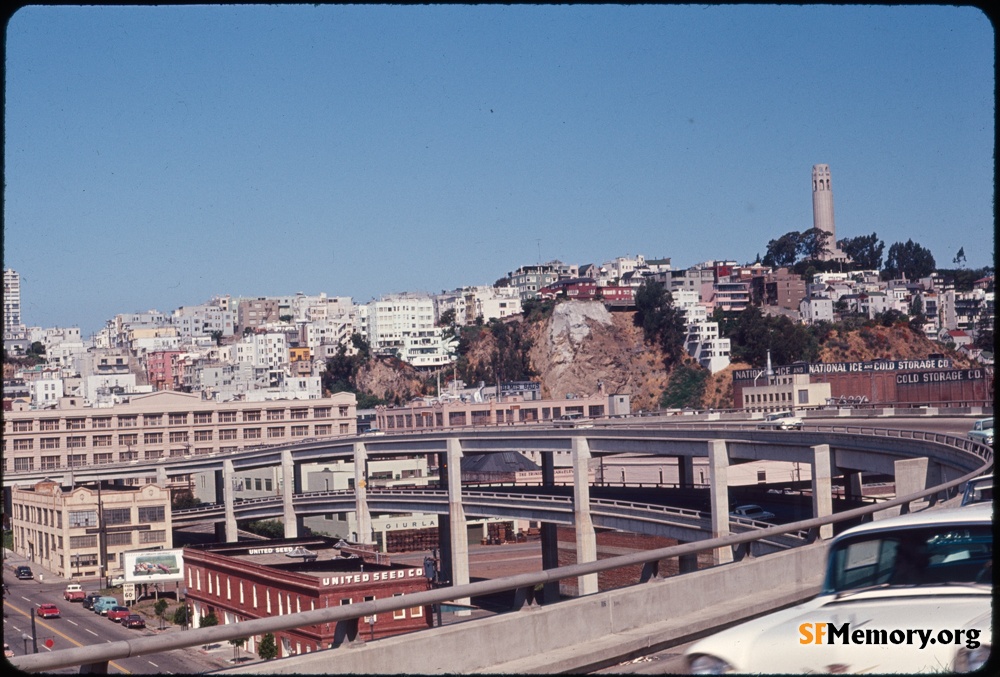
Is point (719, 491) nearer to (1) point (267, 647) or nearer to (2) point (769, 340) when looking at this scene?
(1) point (267, 647)

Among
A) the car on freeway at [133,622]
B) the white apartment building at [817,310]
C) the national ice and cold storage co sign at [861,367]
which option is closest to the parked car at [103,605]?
the car on freeway at [133,622]

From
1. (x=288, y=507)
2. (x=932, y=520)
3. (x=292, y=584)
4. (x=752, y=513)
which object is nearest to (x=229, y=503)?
(x=288, y=507)

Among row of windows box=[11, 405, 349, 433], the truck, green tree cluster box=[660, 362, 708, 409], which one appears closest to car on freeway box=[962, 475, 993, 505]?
the truck

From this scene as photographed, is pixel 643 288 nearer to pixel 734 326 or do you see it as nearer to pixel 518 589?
pixel 734 326

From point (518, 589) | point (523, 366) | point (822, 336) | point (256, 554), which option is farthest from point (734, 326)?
point (518, 589)

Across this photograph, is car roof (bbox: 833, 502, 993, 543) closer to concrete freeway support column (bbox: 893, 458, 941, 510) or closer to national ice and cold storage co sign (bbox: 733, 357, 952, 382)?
concrete freeway support column (bbox: 893, 458, 941, 510)

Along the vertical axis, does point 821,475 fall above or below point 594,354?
below

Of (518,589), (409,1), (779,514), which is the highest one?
(409,1)
